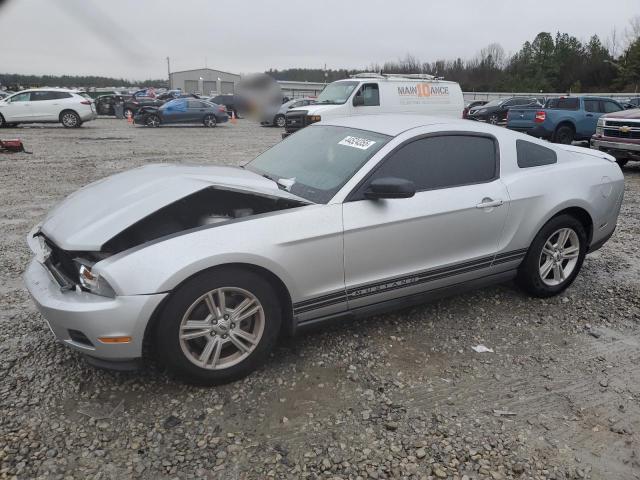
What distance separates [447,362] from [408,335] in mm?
379

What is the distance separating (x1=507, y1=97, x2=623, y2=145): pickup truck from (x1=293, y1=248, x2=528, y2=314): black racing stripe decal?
12.3 m

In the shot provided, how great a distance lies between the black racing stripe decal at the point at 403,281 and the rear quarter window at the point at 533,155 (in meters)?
0.68

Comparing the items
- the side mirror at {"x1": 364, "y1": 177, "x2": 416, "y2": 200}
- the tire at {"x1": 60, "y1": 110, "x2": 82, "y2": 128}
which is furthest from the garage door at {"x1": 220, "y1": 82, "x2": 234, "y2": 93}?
the tire at {"x1": 60, "y1": 110, "x2": 82, "y2": 128}

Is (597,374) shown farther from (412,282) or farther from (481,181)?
(481,181)

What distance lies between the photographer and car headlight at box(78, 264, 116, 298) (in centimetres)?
249

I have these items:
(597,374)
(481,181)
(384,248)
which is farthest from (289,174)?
(597,374)

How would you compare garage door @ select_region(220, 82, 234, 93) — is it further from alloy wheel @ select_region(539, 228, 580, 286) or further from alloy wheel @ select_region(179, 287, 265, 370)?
alloy wheel @ select_region(539, 228, 580, 286)

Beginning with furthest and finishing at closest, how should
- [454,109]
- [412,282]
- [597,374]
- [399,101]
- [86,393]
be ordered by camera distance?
[454,109] → [399,101] → [412,282] → [597,374] → [86,393]

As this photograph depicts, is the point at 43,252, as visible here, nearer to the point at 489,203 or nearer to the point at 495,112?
the point at 489,203

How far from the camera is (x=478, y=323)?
3645 millimetres

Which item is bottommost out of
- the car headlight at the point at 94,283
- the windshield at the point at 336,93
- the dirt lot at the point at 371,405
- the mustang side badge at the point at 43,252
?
the dirt lot at the point at 371,405

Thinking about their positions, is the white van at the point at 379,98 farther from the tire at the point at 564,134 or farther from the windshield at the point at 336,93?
the tire at the point at 564,134

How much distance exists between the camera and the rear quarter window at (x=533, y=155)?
386 centimetres

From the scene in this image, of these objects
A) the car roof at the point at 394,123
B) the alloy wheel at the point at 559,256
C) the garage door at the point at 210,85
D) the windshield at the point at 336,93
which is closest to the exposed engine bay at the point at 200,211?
the car roof at the point at 394,123
